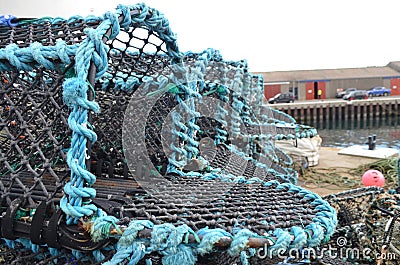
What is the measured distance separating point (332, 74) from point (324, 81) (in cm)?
284

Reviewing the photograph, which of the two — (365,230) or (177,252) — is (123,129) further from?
(365,230)

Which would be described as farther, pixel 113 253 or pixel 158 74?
pixel 158 74

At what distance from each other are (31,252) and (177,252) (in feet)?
1.63

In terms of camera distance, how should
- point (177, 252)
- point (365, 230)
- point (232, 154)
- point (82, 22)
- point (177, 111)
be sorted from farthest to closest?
point (232, 154), point (365, 230), point (177, 111), point (82, 22), point (177, 252)

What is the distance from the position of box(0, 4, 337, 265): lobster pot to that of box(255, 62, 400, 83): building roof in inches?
1260

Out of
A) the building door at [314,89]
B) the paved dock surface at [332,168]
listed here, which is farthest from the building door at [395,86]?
the paved dock surface at [332,168]

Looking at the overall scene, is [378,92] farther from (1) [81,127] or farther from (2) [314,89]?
(1) [81,127]

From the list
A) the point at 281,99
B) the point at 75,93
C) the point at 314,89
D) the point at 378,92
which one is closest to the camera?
the point at 75,93

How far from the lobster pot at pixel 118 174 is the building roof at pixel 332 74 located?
32007 millimetres

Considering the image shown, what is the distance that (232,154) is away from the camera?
126 inches

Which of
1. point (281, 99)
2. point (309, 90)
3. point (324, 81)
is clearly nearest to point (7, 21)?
point (281, 99)

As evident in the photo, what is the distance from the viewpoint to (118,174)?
2021 mm

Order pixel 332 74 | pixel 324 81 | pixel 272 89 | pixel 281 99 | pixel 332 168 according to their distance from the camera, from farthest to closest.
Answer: pixel 332 74 → pixel 324 81 → pixel 272 89 → pixel 281 99 → pixel 332 168

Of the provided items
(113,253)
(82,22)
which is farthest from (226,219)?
(82,22)
